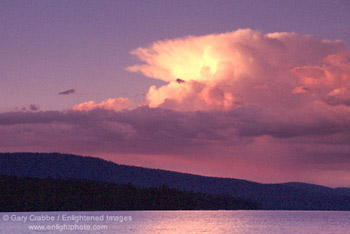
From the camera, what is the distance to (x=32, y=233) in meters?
133

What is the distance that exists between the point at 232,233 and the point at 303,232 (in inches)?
826

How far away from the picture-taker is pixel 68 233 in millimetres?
139625

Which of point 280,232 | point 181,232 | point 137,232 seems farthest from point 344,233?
point 137,232

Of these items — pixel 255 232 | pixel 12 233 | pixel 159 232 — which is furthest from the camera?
pixel 255 232

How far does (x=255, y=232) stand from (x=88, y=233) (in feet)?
145

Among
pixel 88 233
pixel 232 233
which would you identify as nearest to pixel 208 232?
pixel 232 233

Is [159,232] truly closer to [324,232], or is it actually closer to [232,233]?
[232,233]

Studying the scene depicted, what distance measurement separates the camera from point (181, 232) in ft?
481

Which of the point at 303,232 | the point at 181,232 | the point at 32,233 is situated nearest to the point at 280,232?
the point at 303,232

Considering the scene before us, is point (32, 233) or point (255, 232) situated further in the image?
point (255, 232)

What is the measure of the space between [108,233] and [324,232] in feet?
191

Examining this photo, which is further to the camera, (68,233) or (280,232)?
(280,232)

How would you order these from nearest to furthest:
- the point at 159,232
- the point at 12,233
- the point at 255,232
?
the point at 12,233, the point at 159,232, the point at 255,232

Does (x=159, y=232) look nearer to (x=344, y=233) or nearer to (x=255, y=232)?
(x=255, y=232)
